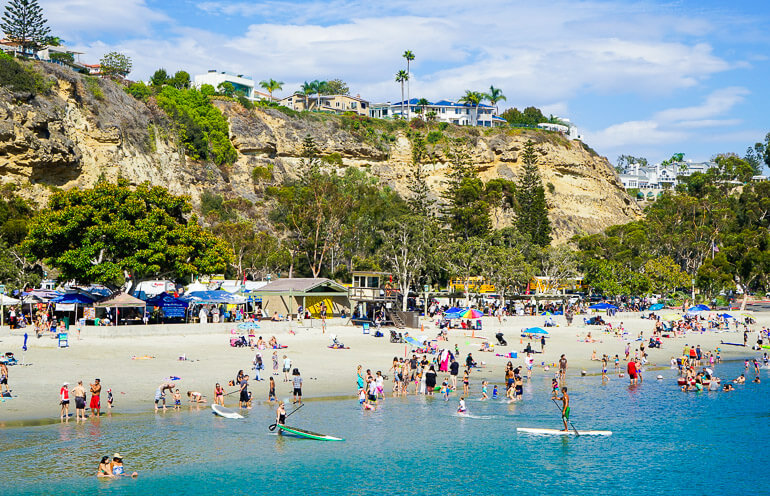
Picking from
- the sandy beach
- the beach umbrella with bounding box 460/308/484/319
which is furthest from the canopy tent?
the beach umbrella with bounding box 460/308/484/319

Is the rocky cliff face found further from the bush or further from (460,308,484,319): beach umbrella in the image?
(460,308,484,319): beach umbrella

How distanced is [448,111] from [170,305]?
101542mm

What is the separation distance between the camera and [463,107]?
133625 mm

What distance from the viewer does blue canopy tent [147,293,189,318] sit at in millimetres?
39469

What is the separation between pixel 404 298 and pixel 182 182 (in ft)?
134

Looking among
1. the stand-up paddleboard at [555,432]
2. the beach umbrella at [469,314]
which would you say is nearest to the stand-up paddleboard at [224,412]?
the stand-up paddleboard at [555,432]

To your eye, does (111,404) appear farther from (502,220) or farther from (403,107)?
(403,107)

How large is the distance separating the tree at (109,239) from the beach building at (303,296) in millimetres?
5069

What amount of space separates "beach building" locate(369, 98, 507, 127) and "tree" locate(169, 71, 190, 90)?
127 feet

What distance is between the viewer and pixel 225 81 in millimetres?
113375

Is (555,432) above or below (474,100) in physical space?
below

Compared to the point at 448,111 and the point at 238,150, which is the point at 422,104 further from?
the point at 238,150

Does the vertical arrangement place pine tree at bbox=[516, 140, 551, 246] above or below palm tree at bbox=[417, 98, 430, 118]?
below

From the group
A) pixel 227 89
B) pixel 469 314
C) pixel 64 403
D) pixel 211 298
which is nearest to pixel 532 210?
pixel 227 89
